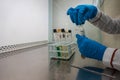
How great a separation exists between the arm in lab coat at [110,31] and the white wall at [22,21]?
1.99 ft

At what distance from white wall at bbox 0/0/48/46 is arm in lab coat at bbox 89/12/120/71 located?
0.61m

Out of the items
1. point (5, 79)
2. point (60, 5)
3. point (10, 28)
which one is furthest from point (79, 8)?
point (60, 5)

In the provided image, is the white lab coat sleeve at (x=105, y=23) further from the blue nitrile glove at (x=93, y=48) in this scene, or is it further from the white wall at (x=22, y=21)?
the white wall at (x=22, y=21)

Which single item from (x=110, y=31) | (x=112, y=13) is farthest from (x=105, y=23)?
(x=112, y=13)

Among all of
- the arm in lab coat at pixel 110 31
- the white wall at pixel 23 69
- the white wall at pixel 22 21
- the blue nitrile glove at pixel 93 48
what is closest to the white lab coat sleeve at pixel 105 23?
the arm in lab coat at pixel 110 31

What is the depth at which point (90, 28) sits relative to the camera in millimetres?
1502

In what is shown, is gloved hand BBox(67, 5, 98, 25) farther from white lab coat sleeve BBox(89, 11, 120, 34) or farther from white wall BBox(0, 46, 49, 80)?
white wall BBox(0, 46, 49, 80)

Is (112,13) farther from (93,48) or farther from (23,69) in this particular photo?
(23,69)

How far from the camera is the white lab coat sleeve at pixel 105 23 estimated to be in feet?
2.56

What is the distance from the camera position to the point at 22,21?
1137 mm

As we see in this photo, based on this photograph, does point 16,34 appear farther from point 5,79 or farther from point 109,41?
point 109,41

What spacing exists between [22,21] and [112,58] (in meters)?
0.80

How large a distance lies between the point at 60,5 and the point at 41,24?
0.35m

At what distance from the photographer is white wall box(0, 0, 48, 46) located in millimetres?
958
